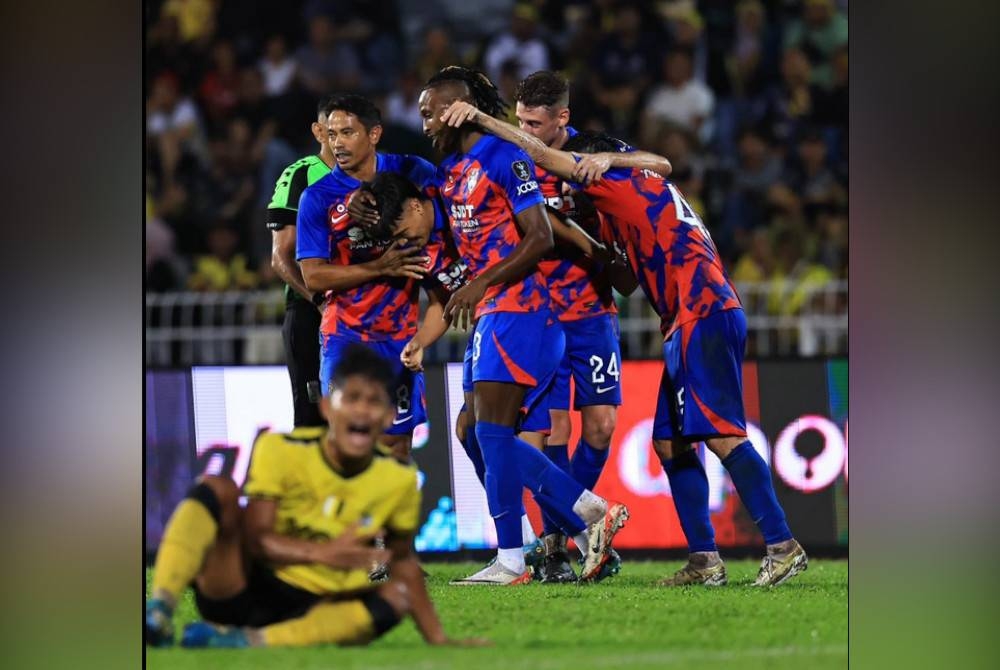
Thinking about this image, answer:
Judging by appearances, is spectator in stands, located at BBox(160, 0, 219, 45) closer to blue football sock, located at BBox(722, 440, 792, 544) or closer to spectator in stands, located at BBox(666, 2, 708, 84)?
spectator in stands, located at BBox(666, 2, 708, 84)

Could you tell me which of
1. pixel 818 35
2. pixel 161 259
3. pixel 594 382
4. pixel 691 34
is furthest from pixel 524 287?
pixel 818 35

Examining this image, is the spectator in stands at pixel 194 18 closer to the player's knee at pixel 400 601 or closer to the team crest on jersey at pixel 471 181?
the team crest on jersey at pixel 471 181

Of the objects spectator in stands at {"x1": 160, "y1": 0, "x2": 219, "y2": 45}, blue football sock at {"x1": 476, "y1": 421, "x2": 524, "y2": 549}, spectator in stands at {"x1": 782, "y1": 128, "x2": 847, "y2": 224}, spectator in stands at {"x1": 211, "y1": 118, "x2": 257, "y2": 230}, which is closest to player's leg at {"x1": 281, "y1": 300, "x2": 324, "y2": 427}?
blue football sock at {"x1": 476, "y1": 421, "x2": 524, "y2": 549}

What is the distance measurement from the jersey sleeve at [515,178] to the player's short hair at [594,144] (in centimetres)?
39

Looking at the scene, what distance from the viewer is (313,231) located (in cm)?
664

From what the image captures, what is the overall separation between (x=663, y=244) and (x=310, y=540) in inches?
94.2

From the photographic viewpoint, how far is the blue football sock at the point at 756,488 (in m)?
6.14

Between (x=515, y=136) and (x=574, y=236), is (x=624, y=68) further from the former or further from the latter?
(x=515, y=136)

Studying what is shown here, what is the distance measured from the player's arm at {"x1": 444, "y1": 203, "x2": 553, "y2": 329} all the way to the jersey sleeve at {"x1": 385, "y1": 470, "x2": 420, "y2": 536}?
1.43 meters

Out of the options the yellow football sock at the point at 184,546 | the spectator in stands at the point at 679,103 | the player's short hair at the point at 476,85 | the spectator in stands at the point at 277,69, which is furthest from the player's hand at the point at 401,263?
the spectator in stands at the point at 277,69

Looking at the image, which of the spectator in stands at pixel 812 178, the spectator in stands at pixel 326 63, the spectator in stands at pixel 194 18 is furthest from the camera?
the spectator in stands at pixel 194 18

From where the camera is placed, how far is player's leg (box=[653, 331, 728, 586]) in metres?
6.47
